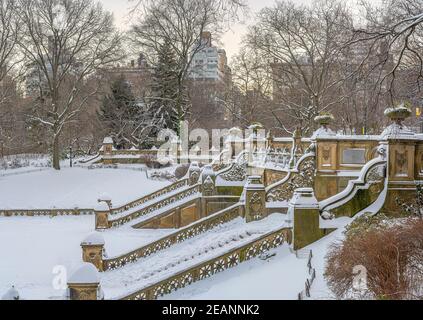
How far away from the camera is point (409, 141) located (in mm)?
13188

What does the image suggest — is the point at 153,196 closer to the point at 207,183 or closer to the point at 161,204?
the point at 161,204

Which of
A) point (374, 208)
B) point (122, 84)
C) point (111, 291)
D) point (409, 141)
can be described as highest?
point (122, 84)

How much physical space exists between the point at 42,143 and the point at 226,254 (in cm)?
3588

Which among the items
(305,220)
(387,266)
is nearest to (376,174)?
(305,220)

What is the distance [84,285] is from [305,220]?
5.39 meters

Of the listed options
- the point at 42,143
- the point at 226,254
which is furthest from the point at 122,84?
the point at 226,254

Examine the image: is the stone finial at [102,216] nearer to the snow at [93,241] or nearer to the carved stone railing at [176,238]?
the carved stone railing at [176,238]

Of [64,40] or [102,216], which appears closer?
[102,216]

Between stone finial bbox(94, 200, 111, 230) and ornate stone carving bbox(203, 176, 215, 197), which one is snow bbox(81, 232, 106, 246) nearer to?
stone finial bbox(94, 200, 111, 230)

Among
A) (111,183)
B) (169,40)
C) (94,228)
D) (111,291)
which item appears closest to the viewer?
(111,291)

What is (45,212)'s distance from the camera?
1031 inches

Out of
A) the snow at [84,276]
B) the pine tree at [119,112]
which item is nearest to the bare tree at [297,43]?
the pine tree at [119,112]

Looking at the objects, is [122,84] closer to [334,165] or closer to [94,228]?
[94,228]

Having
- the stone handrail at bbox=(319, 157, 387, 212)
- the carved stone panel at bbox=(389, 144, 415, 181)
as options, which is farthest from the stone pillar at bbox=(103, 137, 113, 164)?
the carved stone panel at bbox=(389, 144, 415, 181)
